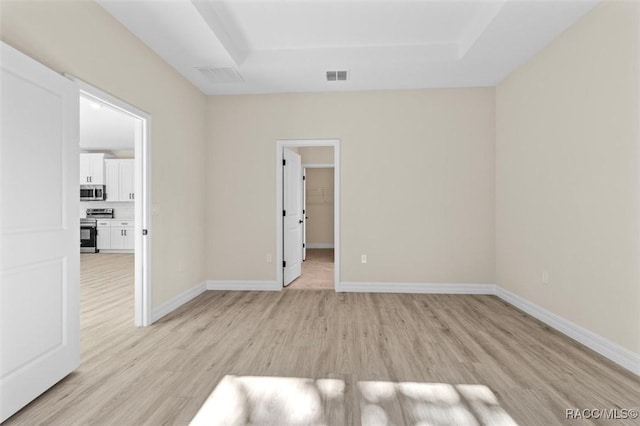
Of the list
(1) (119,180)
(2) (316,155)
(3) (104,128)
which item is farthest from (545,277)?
(1) (119,180)

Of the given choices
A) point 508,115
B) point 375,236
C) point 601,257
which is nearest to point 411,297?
point 375,236

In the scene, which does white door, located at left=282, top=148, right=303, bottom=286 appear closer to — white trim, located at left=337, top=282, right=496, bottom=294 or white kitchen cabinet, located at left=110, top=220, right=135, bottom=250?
white trim, located at left=337, top=282, right=496, bottom=294

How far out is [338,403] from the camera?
195 centimetres

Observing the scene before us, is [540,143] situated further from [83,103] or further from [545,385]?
[83,103]

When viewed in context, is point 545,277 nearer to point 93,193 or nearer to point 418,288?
point 418,288

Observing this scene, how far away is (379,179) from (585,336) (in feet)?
8.92

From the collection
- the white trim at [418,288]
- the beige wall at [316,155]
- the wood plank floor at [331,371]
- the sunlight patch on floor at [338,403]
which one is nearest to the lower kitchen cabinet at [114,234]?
the beige wall at [316,155]

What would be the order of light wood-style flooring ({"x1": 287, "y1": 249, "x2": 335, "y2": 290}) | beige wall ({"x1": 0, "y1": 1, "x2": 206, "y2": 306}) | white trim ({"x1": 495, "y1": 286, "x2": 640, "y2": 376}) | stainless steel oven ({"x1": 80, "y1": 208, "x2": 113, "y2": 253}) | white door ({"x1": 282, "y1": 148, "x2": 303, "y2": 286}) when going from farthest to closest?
stainless steel oven ({"x1": 80, "y1": 208, "x2": 113, "y2": 253}), light wood-style flooring ({"x1": 287, "y1": 249, "x2": 335, "y2": 290}), white door ({"x1": 282, "y1": 148, "x2": 303, "y2": 286}), white trim ({"x1": 495, "y1": 286, "x2": 640, "y2": 376}), beige wall ({"x1": 0, "y1": 1, "x2": 206, "y2": 306})

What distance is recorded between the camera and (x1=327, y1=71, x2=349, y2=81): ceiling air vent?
13.0ft

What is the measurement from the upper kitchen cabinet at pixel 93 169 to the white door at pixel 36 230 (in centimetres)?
754

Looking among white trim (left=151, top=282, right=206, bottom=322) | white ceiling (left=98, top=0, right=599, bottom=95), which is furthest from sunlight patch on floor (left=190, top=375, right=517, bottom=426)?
white ceiling (left=98, top=0, right=599, bottom=95)

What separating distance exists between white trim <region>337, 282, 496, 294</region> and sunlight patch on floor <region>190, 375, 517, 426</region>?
238 centimetres

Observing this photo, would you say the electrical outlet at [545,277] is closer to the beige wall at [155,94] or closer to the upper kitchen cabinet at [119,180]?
the beige wall at [155,94]

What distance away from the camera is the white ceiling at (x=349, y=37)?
112 inches
